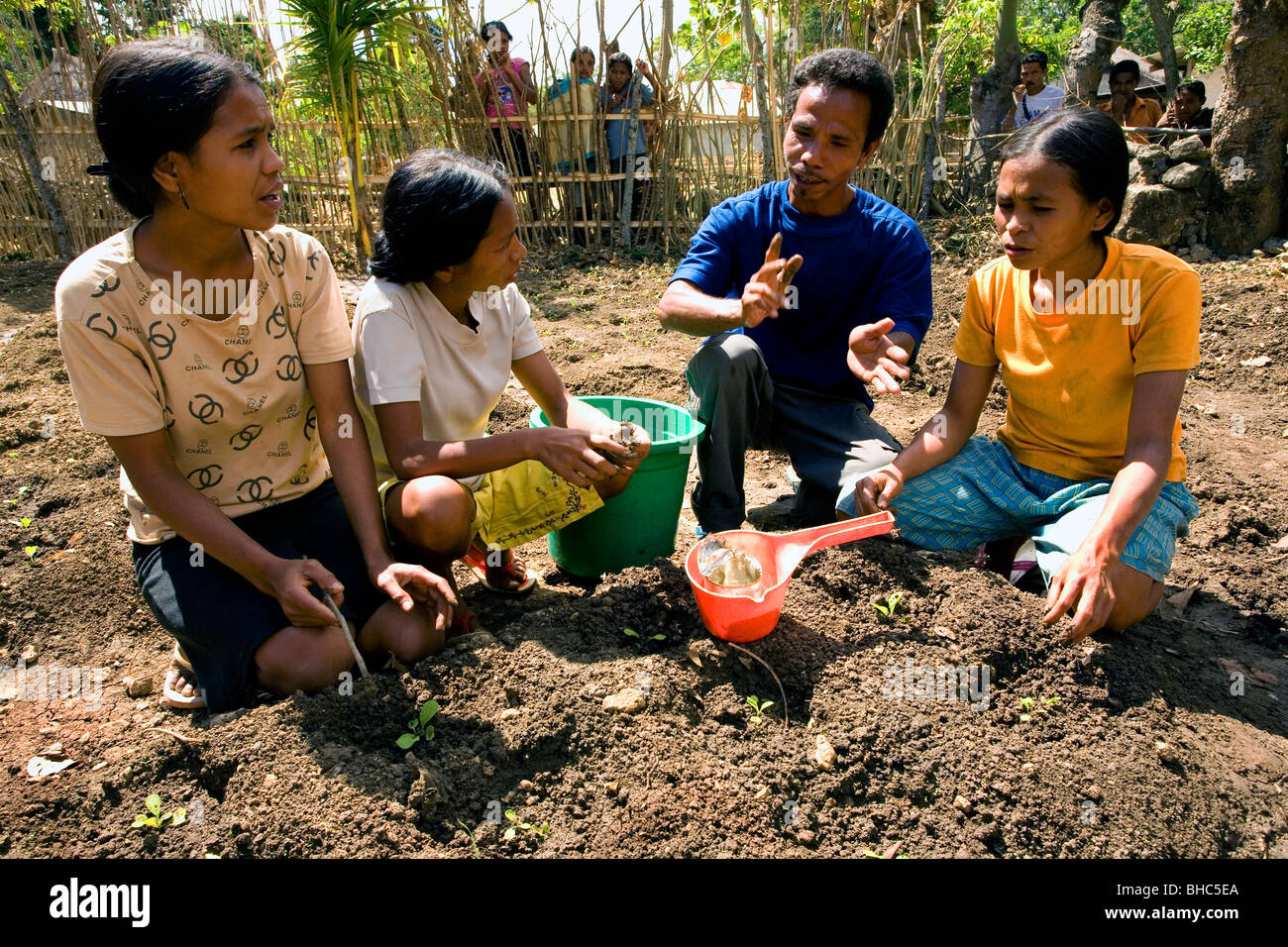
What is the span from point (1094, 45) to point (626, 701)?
30.2 ft

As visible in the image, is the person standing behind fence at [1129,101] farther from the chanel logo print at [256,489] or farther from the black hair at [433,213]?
the chanel logo print at [256,489]

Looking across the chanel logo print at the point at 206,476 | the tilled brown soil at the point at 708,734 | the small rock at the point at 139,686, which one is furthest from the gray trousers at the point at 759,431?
the small rock at the point at 139,686

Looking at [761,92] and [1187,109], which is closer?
[761,92]

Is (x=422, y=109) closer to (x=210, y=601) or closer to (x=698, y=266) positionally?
(x=698, y=266)

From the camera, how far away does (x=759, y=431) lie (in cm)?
290

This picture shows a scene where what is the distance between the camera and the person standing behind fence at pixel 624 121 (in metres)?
6.67

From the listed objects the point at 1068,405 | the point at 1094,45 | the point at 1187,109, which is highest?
the point at 1094,45

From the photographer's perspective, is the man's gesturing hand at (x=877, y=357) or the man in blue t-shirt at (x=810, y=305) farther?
the man in blue t-shirt at (x=810, y=305)

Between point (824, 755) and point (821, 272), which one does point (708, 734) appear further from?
point (821, 272)

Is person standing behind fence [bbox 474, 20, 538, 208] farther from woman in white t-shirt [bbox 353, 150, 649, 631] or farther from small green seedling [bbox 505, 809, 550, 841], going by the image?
small green seedling [bbox 505, 809, 550, 841]

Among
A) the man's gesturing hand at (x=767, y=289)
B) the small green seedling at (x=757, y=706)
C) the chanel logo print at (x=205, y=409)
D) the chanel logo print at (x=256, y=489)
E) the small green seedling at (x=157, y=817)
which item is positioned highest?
the man's gesturing hand at (x=767, y=289)

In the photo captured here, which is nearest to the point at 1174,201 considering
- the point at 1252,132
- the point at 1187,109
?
the point at 1252,132

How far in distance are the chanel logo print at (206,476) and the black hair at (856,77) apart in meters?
1.99

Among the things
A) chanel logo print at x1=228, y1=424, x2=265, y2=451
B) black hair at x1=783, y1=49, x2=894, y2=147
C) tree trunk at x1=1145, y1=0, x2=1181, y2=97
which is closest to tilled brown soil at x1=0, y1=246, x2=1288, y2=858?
chanel logo print at x1=228, y1=424, x2=265, y2=451
